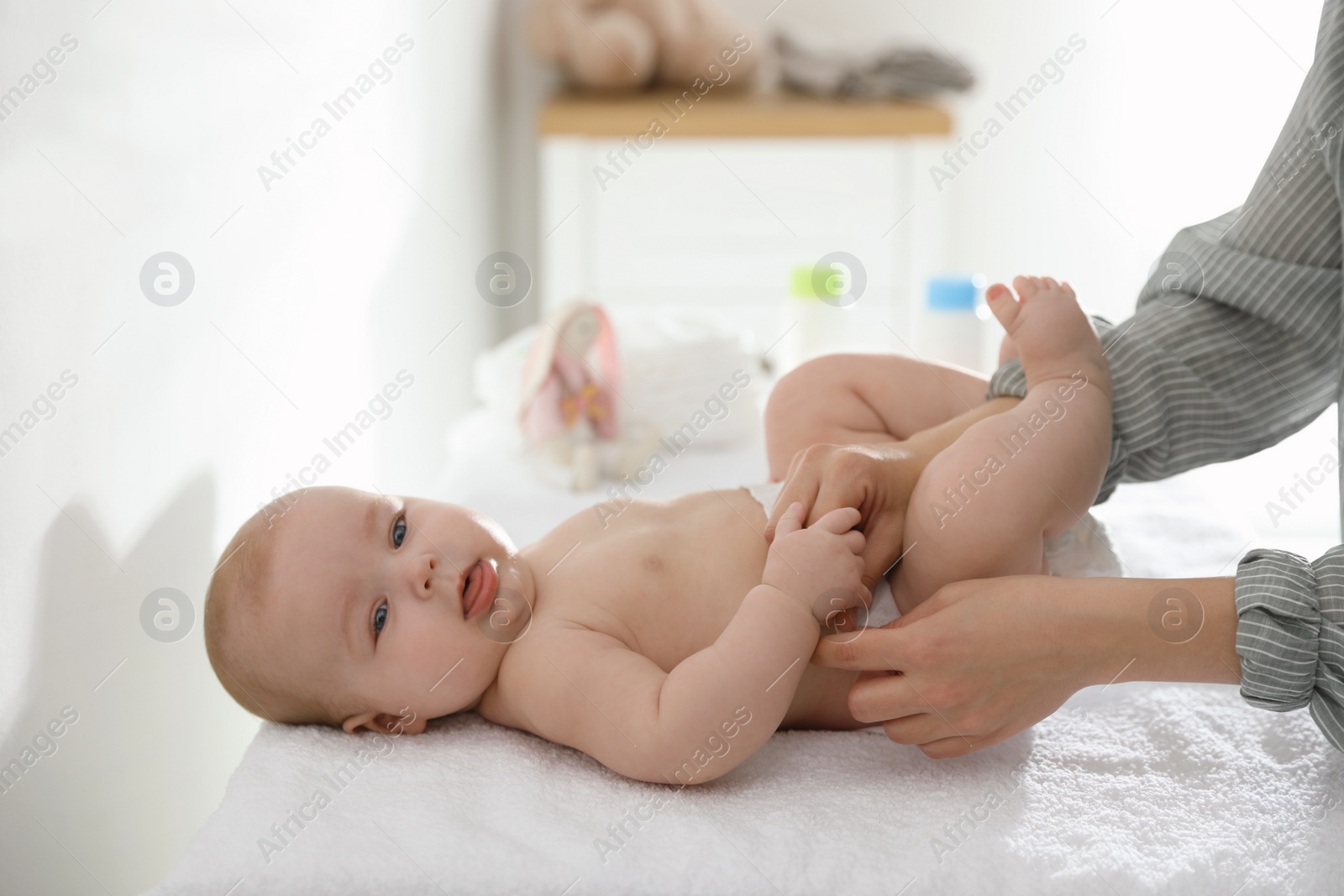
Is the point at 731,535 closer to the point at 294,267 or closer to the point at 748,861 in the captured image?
the point at 748,861

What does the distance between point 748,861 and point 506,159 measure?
8.18 feet

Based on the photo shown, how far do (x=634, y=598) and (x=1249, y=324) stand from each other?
57 centimetres

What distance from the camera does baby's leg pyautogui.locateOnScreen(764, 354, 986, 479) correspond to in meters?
1.03

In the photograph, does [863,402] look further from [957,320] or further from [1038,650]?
[957,320]

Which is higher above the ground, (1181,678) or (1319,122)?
(1319,122)

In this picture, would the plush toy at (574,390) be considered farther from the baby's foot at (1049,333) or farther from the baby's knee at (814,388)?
the baby's foot at (1049,333)

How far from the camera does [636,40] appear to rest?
2535 mm

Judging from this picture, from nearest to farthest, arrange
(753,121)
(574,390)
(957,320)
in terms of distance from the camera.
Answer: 1. (574,390)
2. (957,320)
3. (753,121)

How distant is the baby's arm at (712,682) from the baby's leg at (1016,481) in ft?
0.20

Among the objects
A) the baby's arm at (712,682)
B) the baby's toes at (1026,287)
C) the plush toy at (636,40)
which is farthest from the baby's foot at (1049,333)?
the plush toy at (636,40)

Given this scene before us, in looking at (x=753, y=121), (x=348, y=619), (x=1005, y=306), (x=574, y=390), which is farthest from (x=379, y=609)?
(x=753, y=121)

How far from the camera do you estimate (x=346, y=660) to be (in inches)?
32.8

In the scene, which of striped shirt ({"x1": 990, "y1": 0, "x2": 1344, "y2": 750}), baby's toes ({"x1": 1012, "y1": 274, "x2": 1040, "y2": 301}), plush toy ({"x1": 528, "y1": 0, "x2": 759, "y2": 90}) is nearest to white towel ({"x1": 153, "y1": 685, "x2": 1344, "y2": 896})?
striped shirt ({"x1": 990, "y1": 0, "x2": 1344, "y2": 750})

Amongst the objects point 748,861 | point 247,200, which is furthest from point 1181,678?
point 247,200
